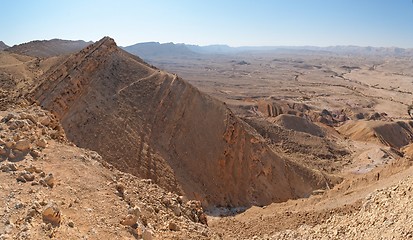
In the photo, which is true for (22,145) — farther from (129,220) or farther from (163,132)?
(163,132)

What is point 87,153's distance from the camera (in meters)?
11.4

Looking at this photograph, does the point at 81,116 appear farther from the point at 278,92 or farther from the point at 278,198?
the point at 278,92

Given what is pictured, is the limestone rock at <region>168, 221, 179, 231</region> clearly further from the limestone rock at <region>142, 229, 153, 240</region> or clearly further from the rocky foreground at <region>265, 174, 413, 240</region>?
the rocky foreground at <region>265, 174, 413, 240</region>

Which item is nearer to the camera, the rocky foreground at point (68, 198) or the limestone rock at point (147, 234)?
the rocky foreground at point (68, 198)

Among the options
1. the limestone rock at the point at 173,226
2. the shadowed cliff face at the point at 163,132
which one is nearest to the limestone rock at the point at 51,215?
the limestone rock at the point at 173,226

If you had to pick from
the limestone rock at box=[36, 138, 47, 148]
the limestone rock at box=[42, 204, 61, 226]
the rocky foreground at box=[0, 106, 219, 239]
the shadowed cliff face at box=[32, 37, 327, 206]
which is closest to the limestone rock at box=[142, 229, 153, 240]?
the rocky foreground at box=[0, 106, 219, 239]

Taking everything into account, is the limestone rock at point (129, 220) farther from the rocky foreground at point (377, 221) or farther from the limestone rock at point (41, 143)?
the rocky foreground at point (377, 221)

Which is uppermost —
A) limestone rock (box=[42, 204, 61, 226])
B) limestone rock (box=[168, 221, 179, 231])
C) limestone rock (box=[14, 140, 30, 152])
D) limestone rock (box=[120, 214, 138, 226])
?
limestone rock (box=[14, 140, 30, 152])

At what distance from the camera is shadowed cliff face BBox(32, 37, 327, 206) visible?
59.4 ft

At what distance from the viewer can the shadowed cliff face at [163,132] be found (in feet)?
59.4

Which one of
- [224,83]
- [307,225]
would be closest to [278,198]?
[307,225]

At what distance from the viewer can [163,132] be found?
20.0m

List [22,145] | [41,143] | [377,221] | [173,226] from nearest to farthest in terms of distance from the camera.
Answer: [377,221]
[22,145]
[173,226]
[41,143]

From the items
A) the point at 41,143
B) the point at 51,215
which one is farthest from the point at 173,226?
the point at 41,143
